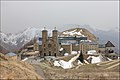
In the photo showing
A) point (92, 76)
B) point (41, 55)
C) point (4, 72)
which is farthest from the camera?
point (41, 55)

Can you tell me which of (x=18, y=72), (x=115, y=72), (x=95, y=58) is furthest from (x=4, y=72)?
(x=95, y=58)

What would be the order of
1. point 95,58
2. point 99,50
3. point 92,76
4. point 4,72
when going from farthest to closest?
point 99,50
point 95,58
point 92,76
point 4,72

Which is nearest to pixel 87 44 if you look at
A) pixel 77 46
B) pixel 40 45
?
pixel 77 46

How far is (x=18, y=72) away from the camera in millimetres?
28422

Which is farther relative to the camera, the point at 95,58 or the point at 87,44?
the point at 87,44

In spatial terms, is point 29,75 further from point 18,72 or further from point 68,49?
point 68,49

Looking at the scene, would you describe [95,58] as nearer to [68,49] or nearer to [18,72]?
[68,49]

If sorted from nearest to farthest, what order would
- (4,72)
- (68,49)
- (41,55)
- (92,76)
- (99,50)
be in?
1. (4,72)
2. (92,76)
3. (41,55)
4. (68,49)
5. (99,50)

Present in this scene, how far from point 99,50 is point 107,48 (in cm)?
233

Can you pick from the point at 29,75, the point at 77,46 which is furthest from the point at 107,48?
the point at 29,75

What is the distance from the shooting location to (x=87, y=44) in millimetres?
72062

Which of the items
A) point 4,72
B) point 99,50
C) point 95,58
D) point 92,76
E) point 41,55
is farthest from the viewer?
point 99,50

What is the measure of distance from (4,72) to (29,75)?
253 centimetres

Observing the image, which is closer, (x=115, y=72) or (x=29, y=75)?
(x=29, y=75)
